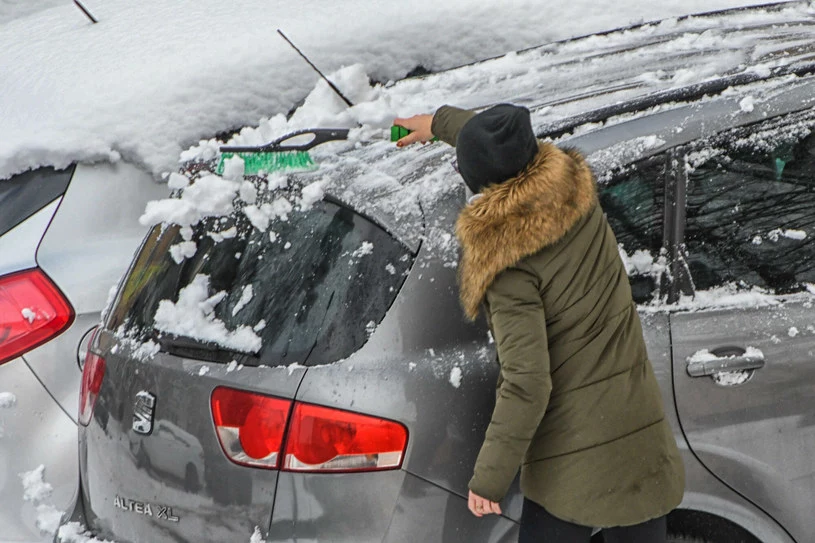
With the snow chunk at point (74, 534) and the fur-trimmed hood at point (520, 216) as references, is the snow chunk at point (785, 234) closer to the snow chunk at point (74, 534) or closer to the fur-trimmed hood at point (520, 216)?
the fur-trimmed hood at point (520, 216)

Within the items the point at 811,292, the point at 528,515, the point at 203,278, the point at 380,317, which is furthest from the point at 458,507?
the point at 811,292

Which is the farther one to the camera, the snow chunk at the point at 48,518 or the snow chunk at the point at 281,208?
the snow chunk at the point at 48,518

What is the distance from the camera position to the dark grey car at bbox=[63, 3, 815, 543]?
2293mm

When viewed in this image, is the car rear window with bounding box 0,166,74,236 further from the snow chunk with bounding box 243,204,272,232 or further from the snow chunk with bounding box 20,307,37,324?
the snow chunk with bounding box 243,204,272,232

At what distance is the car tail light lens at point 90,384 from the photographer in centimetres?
280

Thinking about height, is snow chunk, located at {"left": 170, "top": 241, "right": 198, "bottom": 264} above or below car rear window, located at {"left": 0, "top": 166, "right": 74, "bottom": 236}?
above

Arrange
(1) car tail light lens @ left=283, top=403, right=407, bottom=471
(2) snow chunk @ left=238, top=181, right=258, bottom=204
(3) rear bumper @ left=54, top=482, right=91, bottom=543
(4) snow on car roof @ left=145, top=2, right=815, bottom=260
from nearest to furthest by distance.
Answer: (1) car tail light lens @ left=283, top=403, right=407, bottom=471 → (4) snow on car roof @ left=145, top=2, right=815, bottom=260 → (2) snow chunk @ left=238, top=181, right=258, bottom=204 → (3) rear bumper @ left=54, top=482, right=91, bottom=543

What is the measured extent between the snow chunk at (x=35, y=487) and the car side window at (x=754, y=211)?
7.28 ft

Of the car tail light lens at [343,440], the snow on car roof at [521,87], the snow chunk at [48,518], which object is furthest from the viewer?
the snow chunk at [48,518]

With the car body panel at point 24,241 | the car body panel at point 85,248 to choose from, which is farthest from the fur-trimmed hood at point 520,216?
the car body panel at point 24,241

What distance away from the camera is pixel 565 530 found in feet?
7.73

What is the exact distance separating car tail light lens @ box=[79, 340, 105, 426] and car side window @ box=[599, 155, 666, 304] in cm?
142

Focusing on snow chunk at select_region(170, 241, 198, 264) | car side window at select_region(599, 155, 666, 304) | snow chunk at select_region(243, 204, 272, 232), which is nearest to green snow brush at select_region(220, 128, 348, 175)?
snow chunk at select_region(243, 204, 272, 232)

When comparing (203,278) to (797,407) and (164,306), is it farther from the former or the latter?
(797,407)
